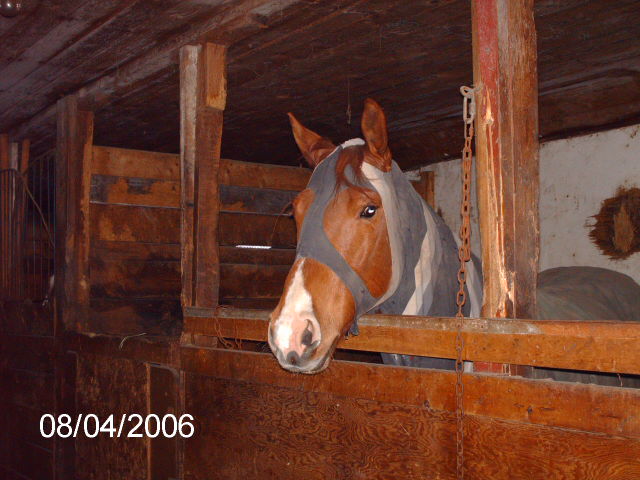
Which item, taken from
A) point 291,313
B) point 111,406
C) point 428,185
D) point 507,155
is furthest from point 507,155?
point 428,185

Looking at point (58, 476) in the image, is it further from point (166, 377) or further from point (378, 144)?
point (378, 144)

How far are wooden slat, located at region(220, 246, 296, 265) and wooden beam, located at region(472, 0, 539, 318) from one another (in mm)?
3174

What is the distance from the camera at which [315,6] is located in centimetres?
278

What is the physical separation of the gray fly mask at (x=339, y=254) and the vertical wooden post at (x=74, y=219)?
99.1 inches

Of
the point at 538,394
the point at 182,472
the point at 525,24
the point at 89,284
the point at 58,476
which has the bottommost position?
the point at 58,476

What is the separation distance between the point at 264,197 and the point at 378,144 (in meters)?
2.86

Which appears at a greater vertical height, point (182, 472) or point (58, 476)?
point (182, 472)

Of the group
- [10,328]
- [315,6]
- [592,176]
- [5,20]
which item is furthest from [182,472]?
[592,176]

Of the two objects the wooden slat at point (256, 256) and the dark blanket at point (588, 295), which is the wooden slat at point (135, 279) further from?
the dark blanket at point (588, 295)

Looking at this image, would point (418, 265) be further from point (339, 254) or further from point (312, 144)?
point (312, 144)

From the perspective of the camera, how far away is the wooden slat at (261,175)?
4828mm

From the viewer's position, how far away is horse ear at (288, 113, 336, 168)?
2.49 metres

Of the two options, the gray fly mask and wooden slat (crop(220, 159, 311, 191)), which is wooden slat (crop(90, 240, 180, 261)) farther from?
the gray fly mask

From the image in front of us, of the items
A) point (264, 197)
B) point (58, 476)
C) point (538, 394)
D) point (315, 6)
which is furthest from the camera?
point (264, 197)
